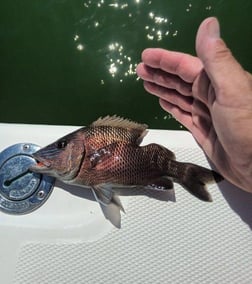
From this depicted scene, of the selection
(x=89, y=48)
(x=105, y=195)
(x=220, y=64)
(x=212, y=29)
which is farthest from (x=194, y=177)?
(x=89, y=48)

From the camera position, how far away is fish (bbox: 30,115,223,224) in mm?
1719

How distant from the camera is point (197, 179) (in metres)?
1.74

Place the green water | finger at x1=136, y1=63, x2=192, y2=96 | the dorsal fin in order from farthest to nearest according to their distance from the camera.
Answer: the green water → finger at x1=136, y1=63, x2=192, y2=96 → the dorsal fin

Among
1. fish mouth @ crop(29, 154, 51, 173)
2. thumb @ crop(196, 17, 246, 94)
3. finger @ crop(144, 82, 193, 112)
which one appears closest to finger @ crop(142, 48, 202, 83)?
finger @ crop(144, 82, 193, 112)

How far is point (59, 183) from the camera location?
1806 millimetres

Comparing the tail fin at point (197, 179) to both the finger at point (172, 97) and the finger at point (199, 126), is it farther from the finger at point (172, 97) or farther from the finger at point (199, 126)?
the finger at point (172, 97)

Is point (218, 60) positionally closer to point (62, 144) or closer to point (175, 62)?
point (175, 62)

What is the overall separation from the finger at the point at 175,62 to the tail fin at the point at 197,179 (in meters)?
0.39

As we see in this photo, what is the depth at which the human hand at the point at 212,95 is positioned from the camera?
4.92 feet

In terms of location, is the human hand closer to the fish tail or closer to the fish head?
the fish tail

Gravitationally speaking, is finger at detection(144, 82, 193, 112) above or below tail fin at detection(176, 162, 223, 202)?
above

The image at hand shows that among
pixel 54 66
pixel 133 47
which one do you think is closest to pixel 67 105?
pixel 54 66

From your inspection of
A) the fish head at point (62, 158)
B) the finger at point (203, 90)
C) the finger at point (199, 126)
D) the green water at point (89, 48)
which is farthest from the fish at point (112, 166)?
the green water at point (89, 48)

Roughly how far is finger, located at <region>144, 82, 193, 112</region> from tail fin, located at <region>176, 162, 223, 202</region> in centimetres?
34
